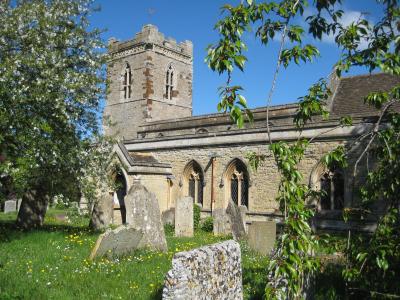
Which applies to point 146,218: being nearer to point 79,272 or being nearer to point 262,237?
point 262,237

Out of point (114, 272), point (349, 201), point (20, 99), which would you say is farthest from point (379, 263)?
point (349, 201)

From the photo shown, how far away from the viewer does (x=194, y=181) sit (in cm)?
2028

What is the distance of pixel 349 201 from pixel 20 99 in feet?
→ 37.1

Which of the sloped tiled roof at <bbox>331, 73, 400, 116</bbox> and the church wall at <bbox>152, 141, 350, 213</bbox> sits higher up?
the sloped tiled roof at <bbox>331, 73, 400, 116</bbox>

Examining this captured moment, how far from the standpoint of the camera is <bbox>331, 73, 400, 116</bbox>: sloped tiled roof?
1970cm

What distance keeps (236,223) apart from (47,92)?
6950 millimetres

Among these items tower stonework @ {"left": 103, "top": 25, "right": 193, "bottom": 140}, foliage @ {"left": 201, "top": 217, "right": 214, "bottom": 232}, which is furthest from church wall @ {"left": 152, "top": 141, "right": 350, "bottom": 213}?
tower stonework @ {"left": 103, "top": 25, "right": 193, "bottom": 140}

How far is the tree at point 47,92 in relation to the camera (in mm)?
9617

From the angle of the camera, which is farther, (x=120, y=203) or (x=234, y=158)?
(x=120, y=203)

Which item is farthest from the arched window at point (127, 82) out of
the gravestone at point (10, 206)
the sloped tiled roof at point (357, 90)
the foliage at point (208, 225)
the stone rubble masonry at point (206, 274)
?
the stone rubble masonry at point (206, 274)

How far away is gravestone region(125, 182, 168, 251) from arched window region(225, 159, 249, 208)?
8181 millimetres

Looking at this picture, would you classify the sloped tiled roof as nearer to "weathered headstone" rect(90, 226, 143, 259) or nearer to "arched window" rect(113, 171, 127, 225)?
"arched window" rect(113, 171, 127, 225)

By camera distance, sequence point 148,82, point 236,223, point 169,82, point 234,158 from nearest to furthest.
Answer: point 236,223, point 234,158, point 148,82, point 169,82

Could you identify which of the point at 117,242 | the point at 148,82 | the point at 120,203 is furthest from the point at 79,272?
the point at 148,82
